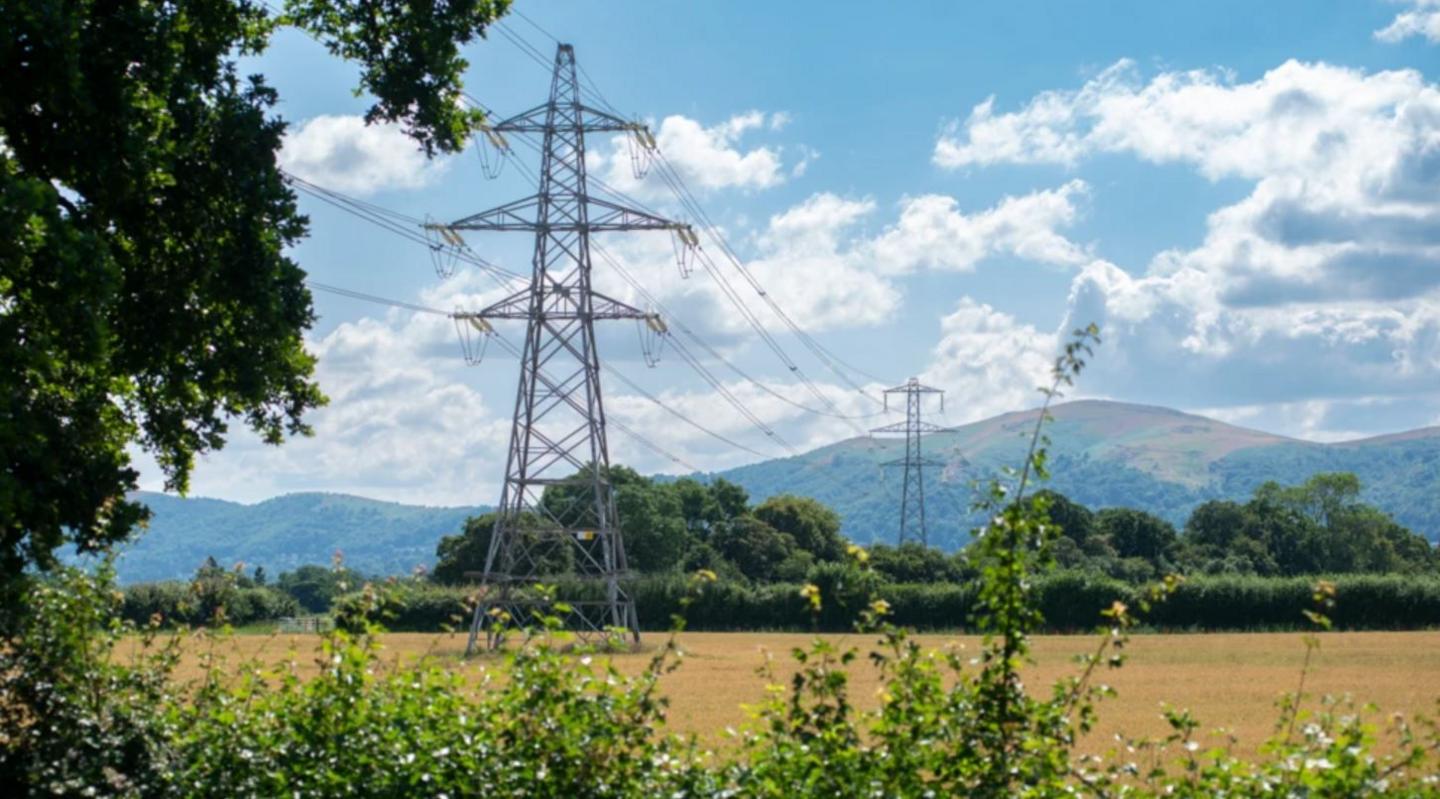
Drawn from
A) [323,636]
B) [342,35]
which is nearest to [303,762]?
[323,636]

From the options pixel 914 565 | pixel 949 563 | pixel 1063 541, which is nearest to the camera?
pixel 914 565

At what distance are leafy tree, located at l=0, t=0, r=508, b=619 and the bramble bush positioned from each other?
9.08 ft

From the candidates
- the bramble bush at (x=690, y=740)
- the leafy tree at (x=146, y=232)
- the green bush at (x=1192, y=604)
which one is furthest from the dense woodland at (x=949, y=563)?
the bramble bush at (x=690, y=740)

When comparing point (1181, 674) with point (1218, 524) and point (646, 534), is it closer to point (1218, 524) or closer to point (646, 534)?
point (646, 534)

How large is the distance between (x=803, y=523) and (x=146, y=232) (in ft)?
399

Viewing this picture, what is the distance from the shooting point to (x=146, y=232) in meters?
16.5

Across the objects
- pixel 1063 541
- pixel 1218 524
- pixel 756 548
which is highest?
pixel 1218 524

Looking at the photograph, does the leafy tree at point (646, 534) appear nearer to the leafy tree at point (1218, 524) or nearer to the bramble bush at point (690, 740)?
the leafy tree at point (1218, 524)

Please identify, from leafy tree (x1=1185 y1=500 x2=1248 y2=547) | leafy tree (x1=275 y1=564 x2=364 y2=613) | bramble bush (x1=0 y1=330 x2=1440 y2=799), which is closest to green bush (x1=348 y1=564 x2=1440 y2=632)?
leafy tree (x1=275 y1=564 x2=364 y2=613)

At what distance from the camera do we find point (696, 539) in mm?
136750

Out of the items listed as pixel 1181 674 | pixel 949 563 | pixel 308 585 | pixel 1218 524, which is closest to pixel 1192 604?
pixel 949 563

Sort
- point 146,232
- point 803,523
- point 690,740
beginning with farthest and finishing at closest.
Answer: point 803,523 → point 146,232 → point 690,740

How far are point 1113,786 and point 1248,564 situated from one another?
387ft

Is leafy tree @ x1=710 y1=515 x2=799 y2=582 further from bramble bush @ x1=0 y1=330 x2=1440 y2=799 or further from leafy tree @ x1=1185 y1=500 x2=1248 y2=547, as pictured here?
bramble bush @ x1=0 y1=330 x2=1440 y2=799
